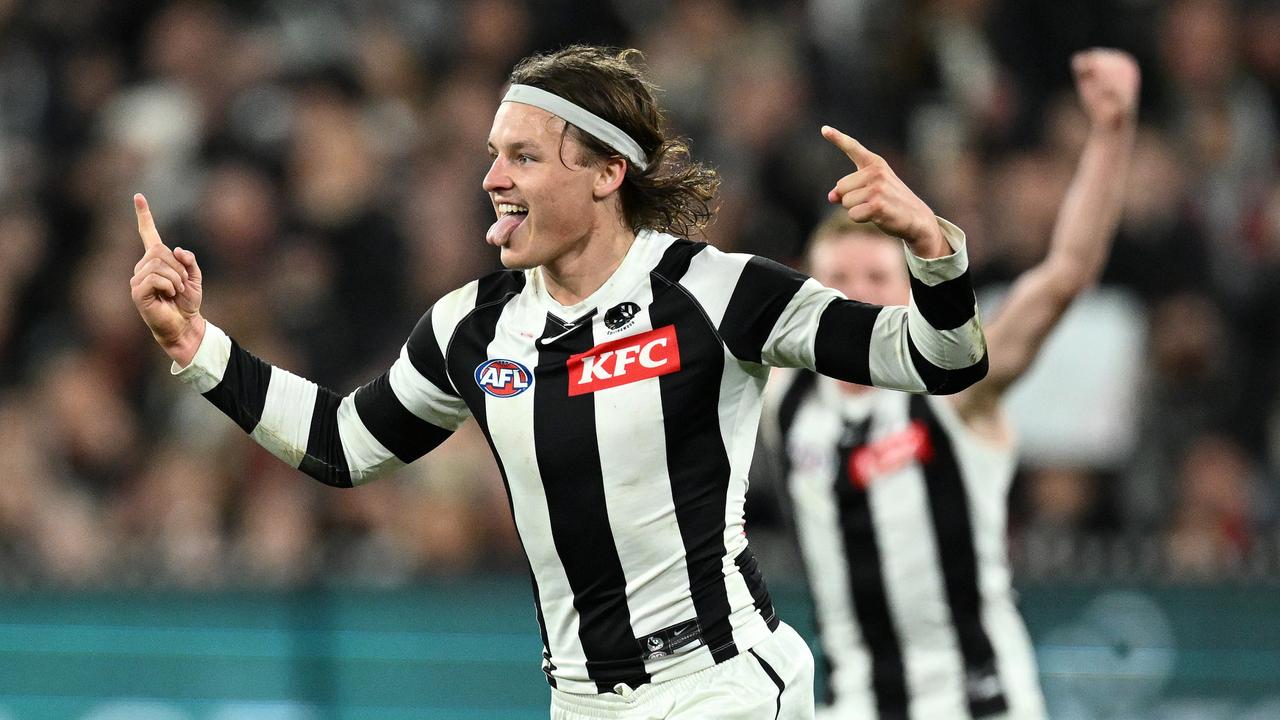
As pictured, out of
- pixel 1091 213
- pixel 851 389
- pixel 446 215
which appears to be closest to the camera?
pixel 1091 213

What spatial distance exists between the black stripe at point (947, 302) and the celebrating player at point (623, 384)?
159 millimetres

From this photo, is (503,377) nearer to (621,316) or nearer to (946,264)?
(621,316)

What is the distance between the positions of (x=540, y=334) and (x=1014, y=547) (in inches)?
145

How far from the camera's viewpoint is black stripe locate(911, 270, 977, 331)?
3271mm

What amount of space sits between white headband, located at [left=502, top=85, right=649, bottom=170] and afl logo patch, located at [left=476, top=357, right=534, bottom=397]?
0.49m

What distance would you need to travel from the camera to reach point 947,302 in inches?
129

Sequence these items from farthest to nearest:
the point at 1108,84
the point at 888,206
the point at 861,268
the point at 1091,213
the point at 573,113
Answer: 1. the point at 861,268
2. the point at 1091,213
3. the point at 1108,84
4. the point at 573,113
5. the point at 888,206

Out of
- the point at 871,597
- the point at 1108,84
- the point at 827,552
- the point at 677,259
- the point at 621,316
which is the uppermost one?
the point at 1108,84

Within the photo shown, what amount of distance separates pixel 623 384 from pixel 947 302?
27.6 inches

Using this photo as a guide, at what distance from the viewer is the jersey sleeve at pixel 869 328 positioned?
3285 mm

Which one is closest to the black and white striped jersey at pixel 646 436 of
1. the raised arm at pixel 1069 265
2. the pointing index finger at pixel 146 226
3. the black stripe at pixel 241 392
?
the black stripe at pixel 241 392

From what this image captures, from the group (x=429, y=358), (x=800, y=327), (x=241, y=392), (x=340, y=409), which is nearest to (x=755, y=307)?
(x=800, y=327)

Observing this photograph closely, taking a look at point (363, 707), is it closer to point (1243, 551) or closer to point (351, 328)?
point (351, 328)

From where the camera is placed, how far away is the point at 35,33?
1088 cm
